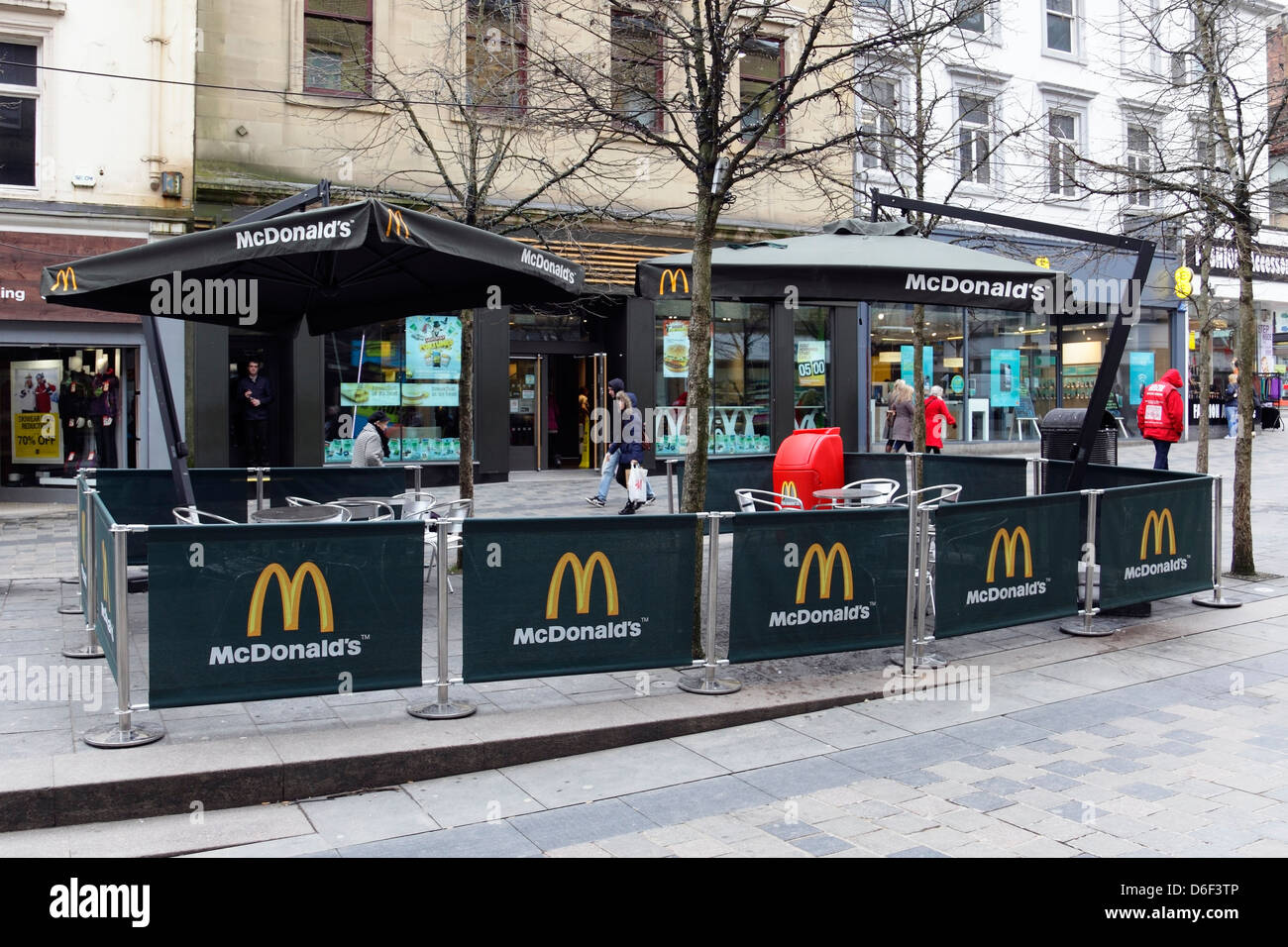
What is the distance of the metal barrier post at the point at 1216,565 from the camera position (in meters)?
9.22

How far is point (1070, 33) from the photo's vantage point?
1011 inches

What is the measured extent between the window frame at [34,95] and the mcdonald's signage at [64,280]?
9871 millimetres

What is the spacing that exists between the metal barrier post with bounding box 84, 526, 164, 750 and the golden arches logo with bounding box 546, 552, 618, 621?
2125 millimetres

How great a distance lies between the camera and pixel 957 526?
7.21 metres

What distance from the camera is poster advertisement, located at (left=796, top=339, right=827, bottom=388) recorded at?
21.8 m

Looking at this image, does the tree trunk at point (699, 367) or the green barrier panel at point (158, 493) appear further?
the green barrier panel at point (158, 493)

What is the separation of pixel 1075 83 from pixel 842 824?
82.0 feet

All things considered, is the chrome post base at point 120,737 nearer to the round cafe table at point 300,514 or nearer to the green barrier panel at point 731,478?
the round cafe table at point 300,514

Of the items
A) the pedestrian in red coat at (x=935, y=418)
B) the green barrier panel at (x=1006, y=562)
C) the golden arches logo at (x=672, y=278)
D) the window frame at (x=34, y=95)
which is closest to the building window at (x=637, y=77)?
the golden arches logo at (x=672, y=278)

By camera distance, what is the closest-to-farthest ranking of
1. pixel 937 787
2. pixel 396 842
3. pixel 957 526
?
pixel 396 842, pixel 937 787, pixel 957 526

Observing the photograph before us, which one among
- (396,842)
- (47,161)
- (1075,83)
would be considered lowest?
(396,842)
